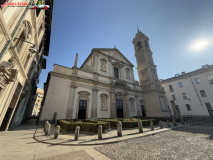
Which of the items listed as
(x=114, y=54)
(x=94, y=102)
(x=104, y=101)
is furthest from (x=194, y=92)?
(x=94, y=102)

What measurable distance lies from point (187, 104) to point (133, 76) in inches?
652

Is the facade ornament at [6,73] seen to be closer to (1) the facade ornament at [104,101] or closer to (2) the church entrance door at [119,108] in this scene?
(1) the facade ornament at [104,101]

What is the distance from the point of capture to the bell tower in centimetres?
1869

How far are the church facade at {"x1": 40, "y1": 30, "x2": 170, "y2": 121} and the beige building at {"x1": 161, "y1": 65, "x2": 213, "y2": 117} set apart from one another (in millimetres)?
6135

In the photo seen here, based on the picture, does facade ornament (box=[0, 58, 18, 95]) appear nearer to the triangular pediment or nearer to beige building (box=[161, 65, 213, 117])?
the triangular pediment

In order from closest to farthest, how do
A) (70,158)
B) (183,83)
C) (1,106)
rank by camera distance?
(70,158) → (1,106) → (183,83)

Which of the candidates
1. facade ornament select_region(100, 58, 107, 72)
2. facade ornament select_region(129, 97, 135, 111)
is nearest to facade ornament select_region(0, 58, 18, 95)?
facade ornament select_region(100, 58, 107, 72)

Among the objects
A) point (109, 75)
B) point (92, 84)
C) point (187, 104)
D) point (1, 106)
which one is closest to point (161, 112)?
point (187, 104)

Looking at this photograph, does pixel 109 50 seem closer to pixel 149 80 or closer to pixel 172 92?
pixel 149 80

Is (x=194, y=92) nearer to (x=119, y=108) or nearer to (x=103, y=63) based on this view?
(x=119, y=108)

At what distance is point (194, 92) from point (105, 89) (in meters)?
24.1

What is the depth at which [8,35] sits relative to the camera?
4.02m

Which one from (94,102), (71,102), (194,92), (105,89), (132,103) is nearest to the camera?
(71,102)

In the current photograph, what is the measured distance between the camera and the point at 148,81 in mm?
21391
